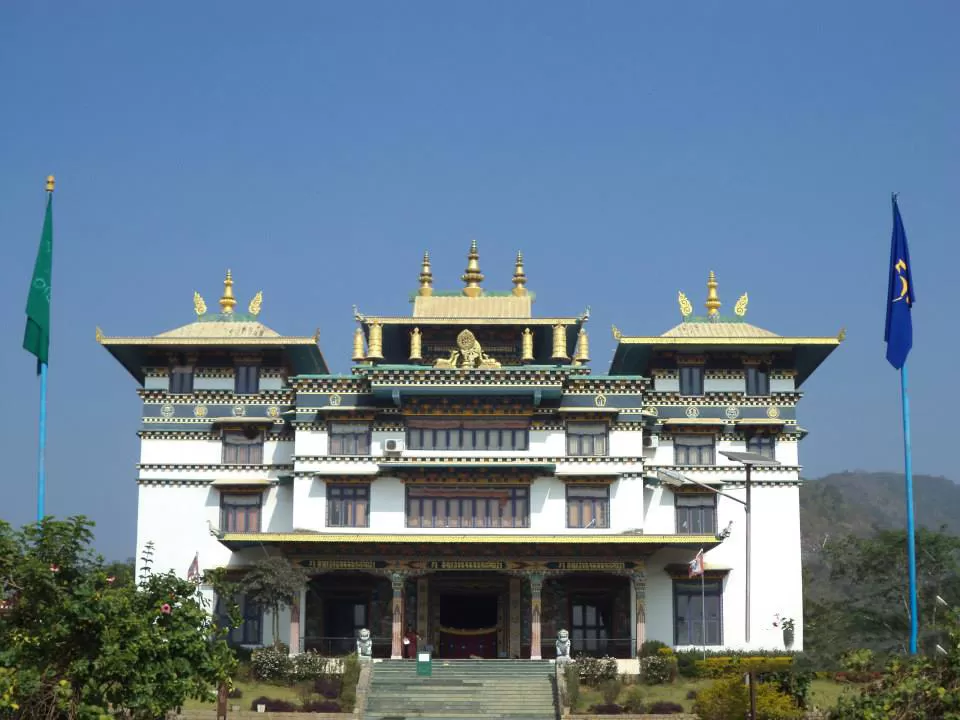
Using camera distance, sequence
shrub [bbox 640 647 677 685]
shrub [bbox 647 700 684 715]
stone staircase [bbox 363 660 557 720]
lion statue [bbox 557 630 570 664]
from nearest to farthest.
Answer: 1. shrub [bbox 647 700 684 715]
2. stone staircase [bbox 363 660 557 720]
3. shrub [bbox 640 647 677 685]
4. lion statue [bbox 557 630 570 664]

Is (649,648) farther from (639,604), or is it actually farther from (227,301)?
(227,301)

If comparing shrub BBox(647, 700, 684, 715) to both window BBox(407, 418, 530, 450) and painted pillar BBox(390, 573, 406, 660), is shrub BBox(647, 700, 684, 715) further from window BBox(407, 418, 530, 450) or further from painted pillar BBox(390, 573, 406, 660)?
window BBox(407, 418, 530, 450)

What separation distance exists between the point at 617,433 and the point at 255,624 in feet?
45.1

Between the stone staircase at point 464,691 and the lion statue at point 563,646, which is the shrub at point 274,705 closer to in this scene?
the stone staircase at point 464,691

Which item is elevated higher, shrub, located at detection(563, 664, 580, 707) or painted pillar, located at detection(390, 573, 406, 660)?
painted pillar, located at detection(390, 573, 406, 660)

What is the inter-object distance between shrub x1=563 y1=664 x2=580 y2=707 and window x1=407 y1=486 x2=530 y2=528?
6852mm

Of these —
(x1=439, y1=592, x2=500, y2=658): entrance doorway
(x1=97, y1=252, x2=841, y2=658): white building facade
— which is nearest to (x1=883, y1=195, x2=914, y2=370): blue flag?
(x1=97, y1=252, x2=841, y2=658): white building facade

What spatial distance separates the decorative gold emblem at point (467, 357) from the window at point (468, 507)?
4.17 m

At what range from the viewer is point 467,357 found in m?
50.2

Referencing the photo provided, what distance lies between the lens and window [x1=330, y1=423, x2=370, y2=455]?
5006 centimetres

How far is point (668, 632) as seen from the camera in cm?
4928

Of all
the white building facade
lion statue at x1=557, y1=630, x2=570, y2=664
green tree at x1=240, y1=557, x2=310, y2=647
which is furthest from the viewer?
the white building facade

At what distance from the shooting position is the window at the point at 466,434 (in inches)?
1961

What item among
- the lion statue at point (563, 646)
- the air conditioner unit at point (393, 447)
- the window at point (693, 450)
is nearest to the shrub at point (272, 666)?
the lion statue at point (563, 646)
